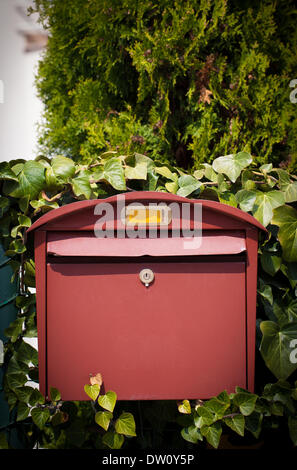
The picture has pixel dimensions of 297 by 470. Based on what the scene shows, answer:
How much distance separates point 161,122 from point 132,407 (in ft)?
5.81

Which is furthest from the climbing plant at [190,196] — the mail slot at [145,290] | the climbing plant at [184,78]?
the climbing plant at [184,78]

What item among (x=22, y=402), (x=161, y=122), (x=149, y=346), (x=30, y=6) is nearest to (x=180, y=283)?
(x=149, y=346)

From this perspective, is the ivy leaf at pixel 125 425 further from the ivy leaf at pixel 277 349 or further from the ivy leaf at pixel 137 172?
the ivy leaf at pixel 137 172

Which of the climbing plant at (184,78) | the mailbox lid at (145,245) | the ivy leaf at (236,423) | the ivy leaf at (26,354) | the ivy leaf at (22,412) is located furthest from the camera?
the climbing plant at (184,78)

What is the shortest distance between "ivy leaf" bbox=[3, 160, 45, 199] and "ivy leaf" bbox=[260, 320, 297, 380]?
1.01 metres

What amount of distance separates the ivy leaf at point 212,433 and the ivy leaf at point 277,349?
0.96 feet

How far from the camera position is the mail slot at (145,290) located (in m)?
1.20

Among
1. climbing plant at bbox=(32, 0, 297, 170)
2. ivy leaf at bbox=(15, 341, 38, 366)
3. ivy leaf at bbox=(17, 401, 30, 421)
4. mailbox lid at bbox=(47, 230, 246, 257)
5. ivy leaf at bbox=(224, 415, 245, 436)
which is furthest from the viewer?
climbing plant at bbox=(32, 0, 297, 170)

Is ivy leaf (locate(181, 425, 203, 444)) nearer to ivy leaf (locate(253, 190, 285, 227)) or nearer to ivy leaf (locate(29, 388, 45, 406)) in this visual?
ivy leaf (locate(29, 388, 45, 406))

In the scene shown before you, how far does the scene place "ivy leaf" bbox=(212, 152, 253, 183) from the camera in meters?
1.48

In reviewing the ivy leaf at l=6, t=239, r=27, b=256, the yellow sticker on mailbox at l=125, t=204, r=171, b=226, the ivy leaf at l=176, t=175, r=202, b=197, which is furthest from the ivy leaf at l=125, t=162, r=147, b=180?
the ivy leaf at l=6, t=239, r=27, b=256

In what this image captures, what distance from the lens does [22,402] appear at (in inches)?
55.4

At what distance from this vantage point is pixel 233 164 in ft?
4.92

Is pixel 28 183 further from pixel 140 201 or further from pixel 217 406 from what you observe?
pixel 217 406
